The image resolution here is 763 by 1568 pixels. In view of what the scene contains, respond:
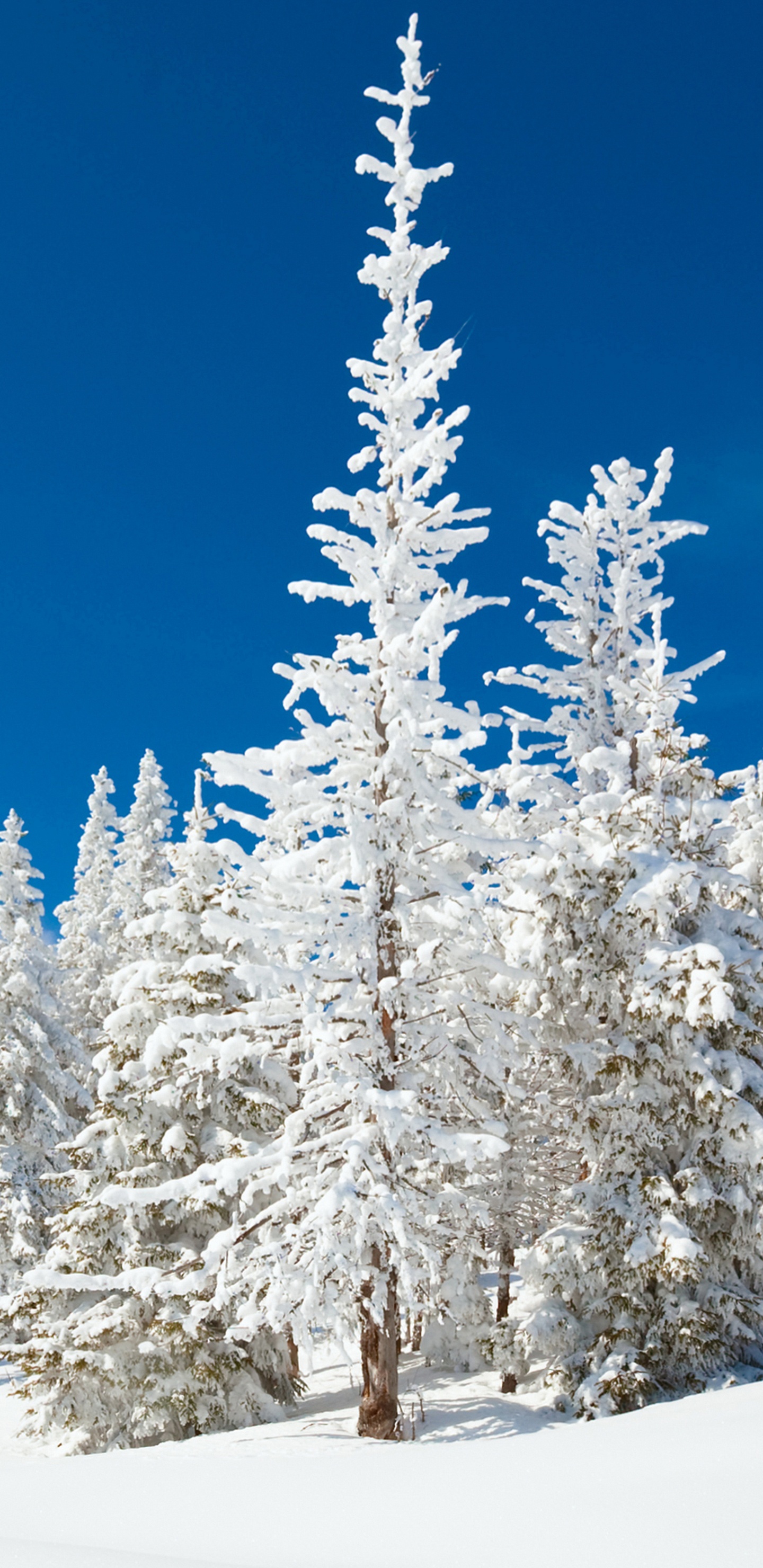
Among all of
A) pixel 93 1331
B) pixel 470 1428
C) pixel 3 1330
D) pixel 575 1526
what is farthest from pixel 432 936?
pixel 3 1330

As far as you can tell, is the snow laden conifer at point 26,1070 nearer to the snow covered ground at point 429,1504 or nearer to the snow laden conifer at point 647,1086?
the snow laden conifer at point 647,1086

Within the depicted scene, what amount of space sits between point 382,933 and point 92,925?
28.6m

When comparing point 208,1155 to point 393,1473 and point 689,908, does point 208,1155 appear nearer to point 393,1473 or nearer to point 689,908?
point 689,908

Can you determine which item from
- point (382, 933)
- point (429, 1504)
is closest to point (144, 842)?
point (382, 933)

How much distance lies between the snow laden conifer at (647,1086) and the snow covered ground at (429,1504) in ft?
20.8

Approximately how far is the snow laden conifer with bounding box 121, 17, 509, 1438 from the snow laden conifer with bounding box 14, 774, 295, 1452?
1081 millimetres

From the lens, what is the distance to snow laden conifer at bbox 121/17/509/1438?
11211 millimetres

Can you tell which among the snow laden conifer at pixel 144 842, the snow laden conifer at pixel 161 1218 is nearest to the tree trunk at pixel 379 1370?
the snow laden conifer at pixel 161 1218

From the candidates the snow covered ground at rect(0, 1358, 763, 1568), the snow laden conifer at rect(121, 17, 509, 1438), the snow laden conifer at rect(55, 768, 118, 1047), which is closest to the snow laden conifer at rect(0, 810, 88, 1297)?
the snow laden conifer at rect(55, 768, 118, 1047)

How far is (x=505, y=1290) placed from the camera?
16.8 metres

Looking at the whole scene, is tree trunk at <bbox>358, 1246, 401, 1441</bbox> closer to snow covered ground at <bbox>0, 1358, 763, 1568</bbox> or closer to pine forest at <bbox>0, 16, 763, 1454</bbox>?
pine forest at <bbox>0, 16, 763, 1454</bbox>

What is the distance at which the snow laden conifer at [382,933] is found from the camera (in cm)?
1121

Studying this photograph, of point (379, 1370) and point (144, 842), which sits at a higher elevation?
point (144, 842)

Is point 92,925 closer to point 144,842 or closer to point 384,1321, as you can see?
point 144,842
